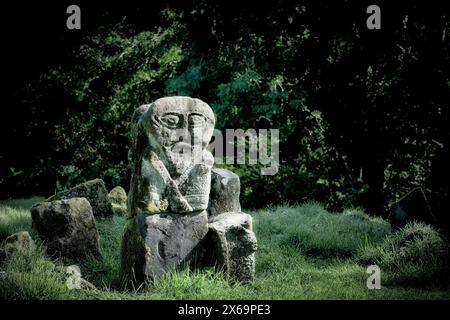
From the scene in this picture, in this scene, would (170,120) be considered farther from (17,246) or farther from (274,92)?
(274,92)

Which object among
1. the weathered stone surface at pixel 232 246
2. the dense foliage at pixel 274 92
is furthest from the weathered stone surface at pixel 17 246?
the dense foliage at pixel 274 92

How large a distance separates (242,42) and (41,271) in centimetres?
983

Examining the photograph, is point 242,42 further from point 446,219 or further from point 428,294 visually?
point 428,294

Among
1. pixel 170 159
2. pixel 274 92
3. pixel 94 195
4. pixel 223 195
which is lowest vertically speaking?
pixel 94 195

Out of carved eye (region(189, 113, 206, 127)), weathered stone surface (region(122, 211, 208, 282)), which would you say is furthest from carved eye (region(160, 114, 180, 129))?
weathered stone surface (region(122, 211, 208, 282))

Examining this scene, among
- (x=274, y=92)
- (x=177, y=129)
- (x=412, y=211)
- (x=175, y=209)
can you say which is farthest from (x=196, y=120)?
(x=274, y=92)

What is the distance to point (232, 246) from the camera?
4930mm

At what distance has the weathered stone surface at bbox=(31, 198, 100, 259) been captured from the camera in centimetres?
648

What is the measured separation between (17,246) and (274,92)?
824 centimetres

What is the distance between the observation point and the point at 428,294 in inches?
190

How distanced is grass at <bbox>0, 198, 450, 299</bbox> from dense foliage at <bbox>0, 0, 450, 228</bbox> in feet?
9.11

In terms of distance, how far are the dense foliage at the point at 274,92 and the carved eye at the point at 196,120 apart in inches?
229

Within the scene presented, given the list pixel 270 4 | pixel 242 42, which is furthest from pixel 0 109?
pixel 270 4

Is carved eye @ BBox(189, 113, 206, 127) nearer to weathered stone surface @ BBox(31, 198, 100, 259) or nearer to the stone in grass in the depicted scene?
weathered stone surface @ BBox(31, 198, 100, 259)
